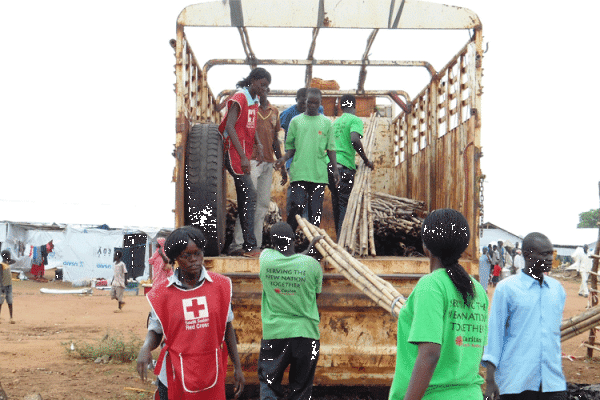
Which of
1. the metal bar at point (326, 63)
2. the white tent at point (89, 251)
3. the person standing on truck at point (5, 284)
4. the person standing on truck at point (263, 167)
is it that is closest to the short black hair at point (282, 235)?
the person standing on truck at point (263, 167)

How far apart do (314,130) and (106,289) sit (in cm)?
1620

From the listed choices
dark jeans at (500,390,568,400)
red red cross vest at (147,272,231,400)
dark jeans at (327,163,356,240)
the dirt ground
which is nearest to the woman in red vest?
red red cross vest at (147,272,231,400)

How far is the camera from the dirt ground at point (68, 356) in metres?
5.21

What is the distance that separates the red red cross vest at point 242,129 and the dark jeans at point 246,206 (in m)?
0.08

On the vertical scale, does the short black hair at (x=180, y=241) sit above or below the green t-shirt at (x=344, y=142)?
below

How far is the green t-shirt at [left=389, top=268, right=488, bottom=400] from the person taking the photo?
1.61 m

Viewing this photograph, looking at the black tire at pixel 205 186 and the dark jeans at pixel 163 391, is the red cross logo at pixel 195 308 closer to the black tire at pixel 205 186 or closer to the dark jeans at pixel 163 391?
the dark jeans at pixel 163 391

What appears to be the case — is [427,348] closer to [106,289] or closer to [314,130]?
[314,130]

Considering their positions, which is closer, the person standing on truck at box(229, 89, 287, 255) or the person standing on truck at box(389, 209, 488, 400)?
the person standing on truck at box(389, 209, 488, 400)

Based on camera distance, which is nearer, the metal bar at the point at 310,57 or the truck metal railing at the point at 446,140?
the truck metal railing at the point at 446,140

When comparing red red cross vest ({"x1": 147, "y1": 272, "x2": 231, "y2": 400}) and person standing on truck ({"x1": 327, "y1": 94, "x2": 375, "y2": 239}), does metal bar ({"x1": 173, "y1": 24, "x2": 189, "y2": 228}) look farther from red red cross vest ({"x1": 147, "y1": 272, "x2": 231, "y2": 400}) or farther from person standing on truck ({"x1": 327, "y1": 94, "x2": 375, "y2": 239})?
person standing on truck ({"x1": 327, "y1": 94, "x2": 375, "y2": 239})

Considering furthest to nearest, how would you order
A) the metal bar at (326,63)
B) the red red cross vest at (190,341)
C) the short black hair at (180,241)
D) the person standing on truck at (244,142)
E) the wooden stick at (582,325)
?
the metal bar at (326,63) → the wooden stick at (582,325) → the person standing on truck at (244,142) → the short black hair at (180,241) → the red red cross vest at (190,341)

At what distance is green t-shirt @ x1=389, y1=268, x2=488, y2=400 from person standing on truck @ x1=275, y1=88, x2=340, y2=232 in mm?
2997

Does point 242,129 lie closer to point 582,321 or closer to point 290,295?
point 290,295
